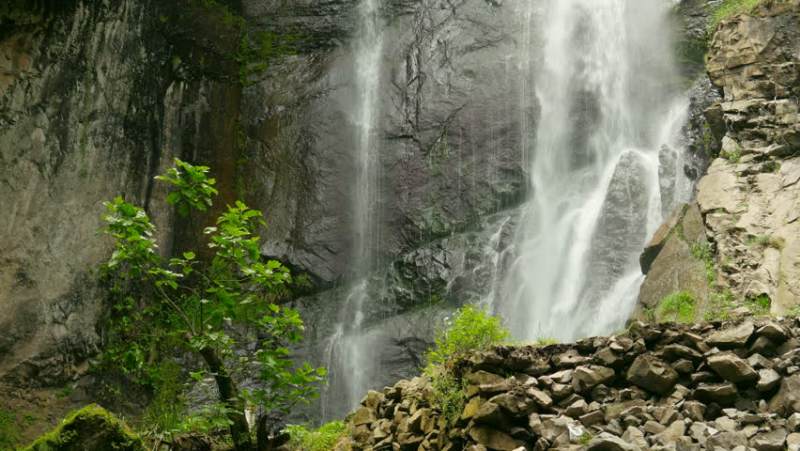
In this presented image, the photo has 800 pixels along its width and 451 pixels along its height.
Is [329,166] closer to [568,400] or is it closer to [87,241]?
[87,241]

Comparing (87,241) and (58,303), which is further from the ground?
(87,241)

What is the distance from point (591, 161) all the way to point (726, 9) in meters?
3.72

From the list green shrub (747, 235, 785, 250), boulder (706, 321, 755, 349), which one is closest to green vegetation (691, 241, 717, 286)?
green shrub (747, 235, 785, 250)

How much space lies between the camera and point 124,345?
14.0 m

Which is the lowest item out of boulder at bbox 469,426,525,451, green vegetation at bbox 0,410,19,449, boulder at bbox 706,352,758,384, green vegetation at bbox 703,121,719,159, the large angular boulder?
green vegetation at bbox 0,410,19,449

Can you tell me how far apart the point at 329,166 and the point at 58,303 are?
236 inches

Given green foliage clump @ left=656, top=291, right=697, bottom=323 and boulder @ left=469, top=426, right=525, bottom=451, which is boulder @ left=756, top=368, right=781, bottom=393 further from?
green foliage clump @ left=656, top=291, right=697, bottom=323

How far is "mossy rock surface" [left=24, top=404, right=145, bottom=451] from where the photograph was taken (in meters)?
5.79

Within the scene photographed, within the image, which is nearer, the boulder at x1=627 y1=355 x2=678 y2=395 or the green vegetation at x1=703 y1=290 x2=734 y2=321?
the boulder at x1=627 y1=355 x2=678 y2=395

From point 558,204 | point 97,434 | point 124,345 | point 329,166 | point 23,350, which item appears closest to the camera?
point 97,434

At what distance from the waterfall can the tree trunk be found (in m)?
6.83

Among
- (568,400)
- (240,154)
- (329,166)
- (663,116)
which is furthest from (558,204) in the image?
(568,400)

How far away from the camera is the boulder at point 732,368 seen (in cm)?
555

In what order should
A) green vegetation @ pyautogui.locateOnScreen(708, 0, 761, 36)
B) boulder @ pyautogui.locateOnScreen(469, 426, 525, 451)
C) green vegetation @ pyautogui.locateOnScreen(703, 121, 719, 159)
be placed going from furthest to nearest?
1. green vegetation @ pyautogui.locateOnScreen(708, 0, 761, 36)
2. green vegetation @ pyautogui.locateOnScreen(703, 121, 719, 159)
3. boulder @ pyautogui.locateOnScreen(469, 426, 525, 451)
